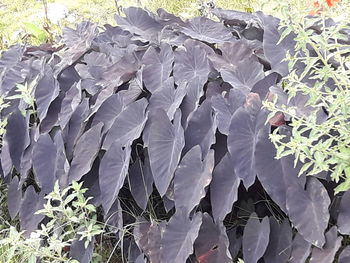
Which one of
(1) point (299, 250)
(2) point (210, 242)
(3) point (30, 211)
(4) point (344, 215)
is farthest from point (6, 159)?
(4) point (344, 215)

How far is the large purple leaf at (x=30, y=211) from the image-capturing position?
2.37 meters

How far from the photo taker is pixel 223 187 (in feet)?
6.12

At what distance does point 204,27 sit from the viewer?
2410 millimetres

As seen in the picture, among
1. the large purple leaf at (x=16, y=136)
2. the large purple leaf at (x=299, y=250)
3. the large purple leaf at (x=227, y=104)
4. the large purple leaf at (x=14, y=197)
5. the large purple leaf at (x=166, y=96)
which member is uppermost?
the large purple leaf at (x=227, y=104)

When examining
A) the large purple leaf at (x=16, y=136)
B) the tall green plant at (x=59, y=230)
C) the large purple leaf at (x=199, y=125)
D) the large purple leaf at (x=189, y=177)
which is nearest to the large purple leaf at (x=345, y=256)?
the large purple leaf at (x=189, y=177)

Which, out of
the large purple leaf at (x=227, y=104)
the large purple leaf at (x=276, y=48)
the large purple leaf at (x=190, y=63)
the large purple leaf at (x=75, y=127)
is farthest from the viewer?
the large purple leaf at (x=75, y=127)

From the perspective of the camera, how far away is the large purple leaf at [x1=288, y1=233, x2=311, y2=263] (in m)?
1.72

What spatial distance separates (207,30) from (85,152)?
28.2 inches

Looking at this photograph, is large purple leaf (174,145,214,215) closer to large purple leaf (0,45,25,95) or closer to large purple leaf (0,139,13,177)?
large purple leaf (0,139,13,177)

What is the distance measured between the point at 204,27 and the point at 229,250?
947 millimetres

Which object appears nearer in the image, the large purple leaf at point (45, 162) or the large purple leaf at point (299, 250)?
the large purple leaf at point (299, 250)

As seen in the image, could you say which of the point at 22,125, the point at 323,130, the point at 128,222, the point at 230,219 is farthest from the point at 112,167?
the point at 323,130

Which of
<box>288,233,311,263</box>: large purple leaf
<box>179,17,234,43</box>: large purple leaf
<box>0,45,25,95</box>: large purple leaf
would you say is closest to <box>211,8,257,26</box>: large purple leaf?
<box>179,17,234,43</box>: large purple leaf

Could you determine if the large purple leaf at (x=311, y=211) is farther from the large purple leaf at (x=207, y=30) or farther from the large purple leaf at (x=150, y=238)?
the large purple leaf at (x=207, y=30)
